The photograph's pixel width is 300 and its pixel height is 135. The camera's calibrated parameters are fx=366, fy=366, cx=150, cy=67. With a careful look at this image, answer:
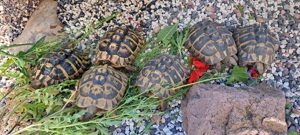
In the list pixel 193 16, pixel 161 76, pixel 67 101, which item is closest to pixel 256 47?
pixel 193 16

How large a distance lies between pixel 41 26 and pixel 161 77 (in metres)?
1.22

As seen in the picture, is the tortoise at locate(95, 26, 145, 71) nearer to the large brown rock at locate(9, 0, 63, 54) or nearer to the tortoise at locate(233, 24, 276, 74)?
the large brown rock at locate(9, 0, 63, 54)

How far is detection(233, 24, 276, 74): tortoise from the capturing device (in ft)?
8.98

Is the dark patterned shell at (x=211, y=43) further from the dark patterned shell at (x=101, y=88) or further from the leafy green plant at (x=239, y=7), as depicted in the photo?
the dark patterned shell at (x=101, y=88)

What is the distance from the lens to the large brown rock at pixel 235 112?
227cm

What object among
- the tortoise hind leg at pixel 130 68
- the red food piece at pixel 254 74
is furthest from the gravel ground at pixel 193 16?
the tortoise hind leg at pixel 130 68

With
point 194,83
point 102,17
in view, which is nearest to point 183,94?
point 194,83

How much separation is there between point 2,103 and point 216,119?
1616 mm

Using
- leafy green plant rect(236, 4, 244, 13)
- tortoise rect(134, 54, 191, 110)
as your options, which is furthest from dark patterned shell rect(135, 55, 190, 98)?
leafy green plant rect(236, 4, 244, 13)

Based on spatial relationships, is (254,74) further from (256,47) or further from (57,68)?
(57,68)

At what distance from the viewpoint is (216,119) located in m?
2.34

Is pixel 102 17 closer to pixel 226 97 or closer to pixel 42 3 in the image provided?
pixel 42 3

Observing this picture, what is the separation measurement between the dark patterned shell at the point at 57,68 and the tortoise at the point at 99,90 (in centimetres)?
14

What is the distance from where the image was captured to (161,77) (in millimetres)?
2596
